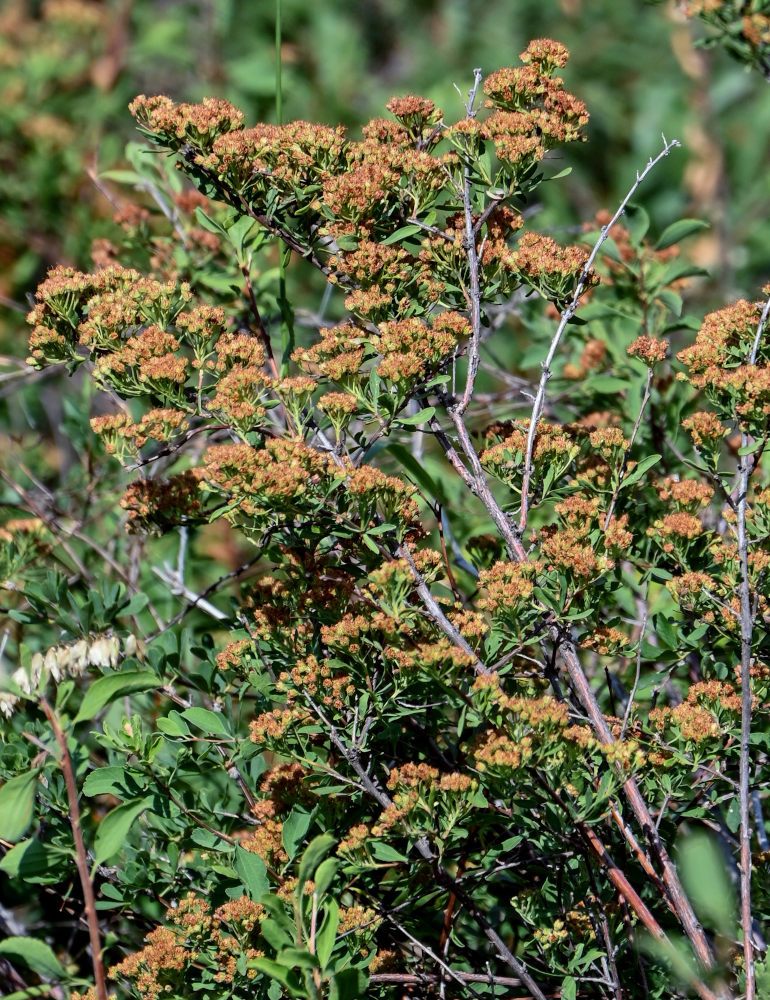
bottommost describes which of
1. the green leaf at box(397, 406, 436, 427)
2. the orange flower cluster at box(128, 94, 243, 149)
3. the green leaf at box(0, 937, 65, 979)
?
the green leaf at box(0, 937, 65, 979)

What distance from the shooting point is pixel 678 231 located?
2.19m

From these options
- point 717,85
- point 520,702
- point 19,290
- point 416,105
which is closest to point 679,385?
point 416,105

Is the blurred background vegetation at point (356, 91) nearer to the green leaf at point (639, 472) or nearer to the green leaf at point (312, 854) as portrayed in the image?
the green leaf at point (639, 472)

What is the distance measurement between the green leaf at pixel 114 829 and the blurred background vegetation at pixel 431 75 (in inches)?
154

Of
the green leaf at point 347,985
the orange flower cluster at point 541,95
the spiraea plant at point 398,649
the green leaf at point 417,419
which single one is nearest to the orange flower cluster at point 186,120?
the spiraea plant at point 398,649

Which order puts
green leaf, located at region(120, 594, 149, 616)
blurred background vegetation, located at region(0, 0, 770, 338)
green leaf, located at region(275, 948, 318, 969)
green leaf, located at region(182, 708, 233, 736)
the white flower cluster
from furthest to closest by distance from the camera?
blurred background vegetation, located at region(0, 0, 770, 338) < green leaf, located at region(120, 594, 149, 616) < the white flower cluster < green leaf, located at region(182, 708, 233, 736) < green leaf, located at region(275, 948, 318, 969)

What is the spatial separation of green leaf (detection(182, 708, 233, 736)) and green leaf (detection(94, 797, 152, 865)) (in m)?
0.19

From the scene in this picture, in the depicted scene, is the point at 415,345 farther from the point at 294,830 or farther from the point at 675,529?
the point at 294,830

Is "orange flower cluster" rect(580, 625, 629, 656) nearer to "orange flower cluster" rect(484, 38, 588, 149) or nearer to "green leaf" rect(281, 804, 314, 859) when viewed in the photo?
"green leaf" rect(281, 804, 314, 859)

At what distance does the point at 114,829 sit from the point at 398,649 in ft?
1.31

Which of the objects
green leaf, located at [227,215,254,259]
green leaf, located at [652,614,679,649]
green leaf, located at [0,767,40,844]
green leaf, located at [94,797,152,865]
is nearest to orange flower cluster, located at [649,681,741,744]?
green leaf, located at [652,614,679,649]

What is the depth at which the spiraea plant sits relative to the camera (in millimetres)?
1397

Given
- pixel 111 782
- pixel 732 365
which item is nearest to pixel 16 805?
pixel 111 782

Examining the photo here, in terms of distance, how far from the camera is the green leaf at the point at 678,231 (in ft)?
7.00
